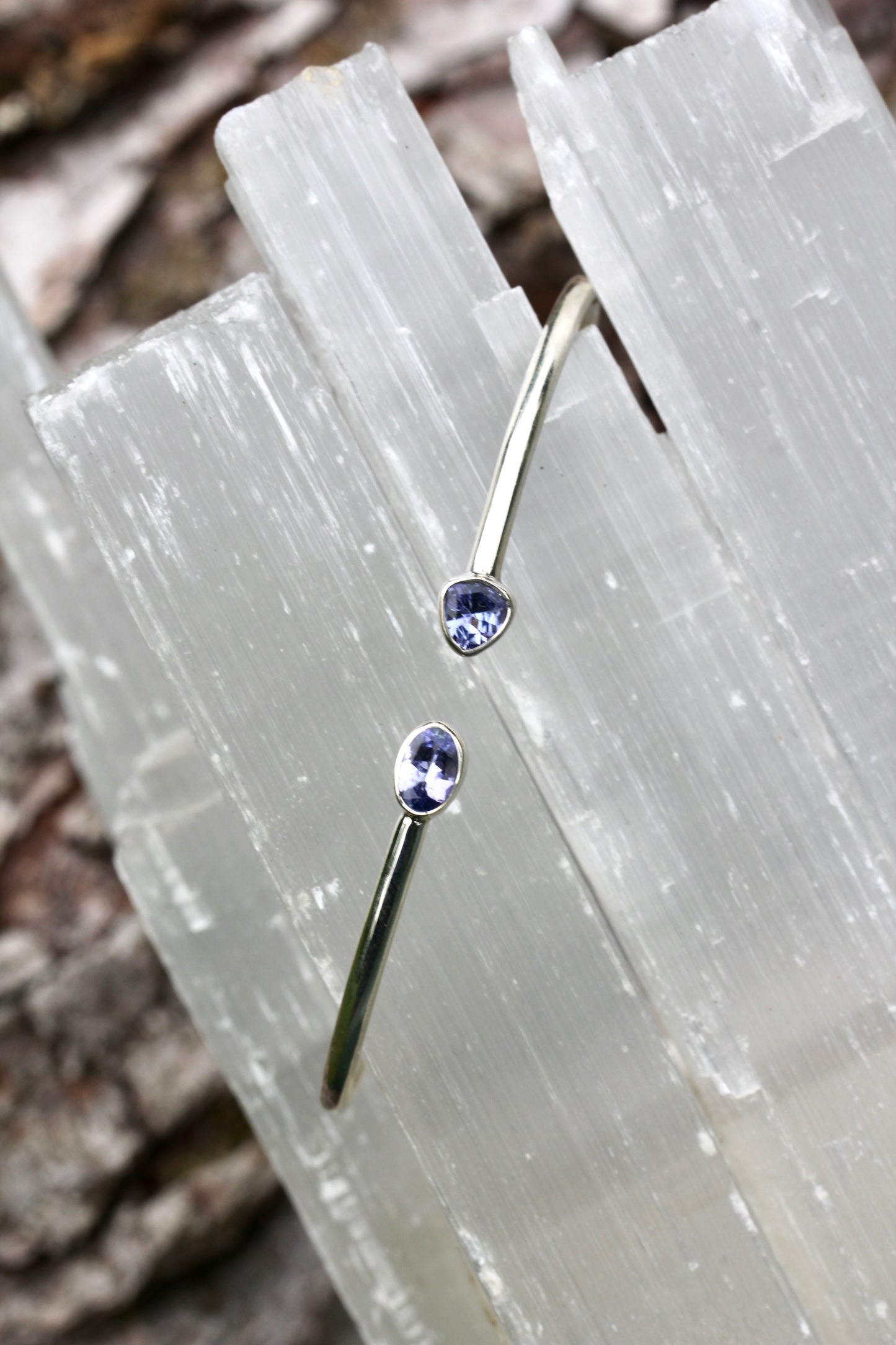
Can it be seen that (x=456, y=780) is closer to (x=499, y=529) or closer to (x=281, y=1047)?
(x=499, y=529)

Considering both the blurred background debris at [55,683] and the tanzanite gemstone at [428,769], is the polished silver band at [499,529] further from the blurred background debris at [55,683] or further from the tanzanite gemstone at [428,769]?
the blurred background debris at [55,683]

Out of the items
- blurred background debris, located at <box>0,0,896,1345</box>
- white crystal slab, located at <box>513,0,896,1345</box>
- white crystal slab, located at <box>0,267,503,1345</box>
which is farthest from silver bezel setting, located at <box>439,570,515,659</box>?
blurred background debris, located at <box>0,0,896,1345</box>

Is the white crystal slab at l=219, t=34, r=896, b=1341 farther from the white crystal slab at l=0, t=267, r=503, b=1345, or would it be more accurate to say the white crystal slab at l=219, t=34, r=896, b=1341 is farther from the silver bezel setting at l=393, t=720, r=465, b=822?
the white crystal slab at l=0, t=267, r=503, b=1345

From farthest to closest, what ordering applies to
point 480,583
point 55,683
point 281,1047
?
1. point 55,683
2. point 281,1047
3. point 480,583

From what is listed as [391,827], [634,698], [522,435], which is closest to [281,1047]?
[391,827]

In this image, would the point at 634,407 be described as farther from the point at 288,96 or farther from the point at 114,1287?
the point at 114,1287


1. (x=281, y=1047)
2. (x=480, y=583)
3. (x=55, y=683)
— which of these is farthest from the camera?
(x=55, y=683)
